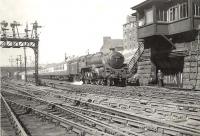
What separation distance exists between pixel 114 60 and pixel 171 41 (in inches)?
200

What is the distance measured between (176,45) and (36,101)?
43.0 feet

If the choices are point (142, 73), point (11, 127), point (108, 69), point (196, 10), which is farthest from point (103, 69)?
point (11, 127)

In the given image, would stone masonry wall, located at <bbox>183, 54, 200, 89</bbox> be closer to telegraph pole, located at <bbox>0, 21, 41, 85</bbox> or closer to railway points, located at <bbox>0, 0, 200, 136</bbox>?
railway points, located at <bbox>0, 0, 200, 136</bbox>

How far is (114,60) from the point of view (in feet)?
85.4

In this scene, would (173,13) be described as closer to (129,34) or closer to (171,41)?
(171,41)

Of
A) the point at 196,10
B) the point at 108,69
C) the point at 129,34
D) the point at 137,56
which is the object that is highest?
the point at 129,34

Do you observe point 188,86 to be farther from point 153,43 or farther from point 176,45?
point 153,43

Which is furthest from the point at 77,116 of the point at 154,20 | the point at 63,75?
the point at 63,75

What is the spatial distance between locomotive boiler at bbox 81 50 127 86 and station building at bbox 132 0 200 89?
248 centimetres

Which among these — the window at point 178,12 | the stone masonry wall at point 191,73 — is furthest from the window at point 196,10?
the stone masonry wall at point 191,73

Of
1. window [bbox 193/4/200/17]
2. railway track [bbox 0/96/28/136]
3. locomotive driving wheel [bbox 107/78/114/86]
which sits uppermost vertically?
window [bbox 193/4/200/17]

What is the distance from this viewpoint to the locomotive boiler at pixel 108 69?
25.9 meters

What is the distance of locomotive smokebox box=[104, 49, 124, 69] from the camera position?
25844mm

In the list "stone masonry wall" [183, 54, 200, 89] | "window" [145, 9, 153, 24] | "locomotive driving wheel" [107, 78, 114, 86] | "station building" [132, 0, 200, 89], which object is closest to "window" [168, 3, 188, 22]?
"station building" [132, 0, 200, 89]
